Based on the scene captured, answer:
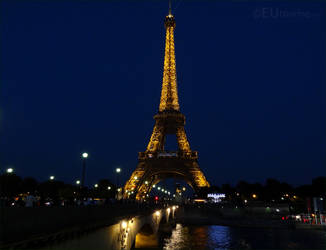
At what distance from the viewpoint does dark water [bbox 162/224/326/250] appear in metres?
36.5

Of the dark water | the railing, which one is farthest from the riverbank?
the railing

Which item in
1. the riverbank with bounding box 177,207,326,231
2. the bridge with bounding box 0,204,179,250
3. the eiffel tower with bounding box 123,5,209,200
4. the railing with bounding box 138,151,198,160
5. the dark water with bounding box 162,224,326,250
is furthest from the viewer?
the railing with bounding box 138,151,198,160

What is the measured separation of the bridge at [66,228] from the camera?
9062 mm

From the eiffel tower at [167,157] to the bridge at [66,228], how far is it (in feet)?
165

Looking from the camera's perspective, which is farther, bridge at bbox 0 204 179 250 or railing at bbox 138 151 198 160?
railing at bbox 138 151 198 160

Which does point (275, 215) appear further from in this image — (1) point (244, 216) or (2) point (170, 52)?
(2) point (170, 52)

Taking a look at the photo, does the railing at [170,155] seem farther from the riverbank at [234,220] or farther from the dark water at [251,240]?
the dark water at [251,240]

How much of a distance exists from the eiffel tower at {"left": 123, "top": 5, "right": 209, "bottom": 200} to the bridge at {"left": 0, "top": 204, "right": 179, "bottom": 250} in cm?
5018

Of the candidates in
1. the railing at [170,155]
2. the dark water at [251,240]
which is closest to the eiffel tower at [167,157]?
the railing at [170,155]

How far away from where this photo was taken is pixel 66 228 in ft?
39.5

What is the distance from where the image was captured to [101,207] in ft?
55.2

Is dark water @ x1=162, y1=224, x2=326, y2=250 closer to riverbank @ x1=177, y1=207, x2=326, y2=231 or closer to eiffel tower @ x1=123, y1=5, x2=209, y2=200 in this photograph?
riverbank @ x1=177, y1=207, x2=326, y2=231

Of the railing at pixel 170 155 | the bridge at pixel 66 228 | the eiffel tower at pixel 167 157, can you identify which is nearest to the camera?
the bridge at pixel 66 228

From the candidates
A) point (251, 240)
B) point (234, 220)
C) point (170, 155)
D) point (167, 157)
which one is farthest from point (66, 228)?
point (170, 155)
